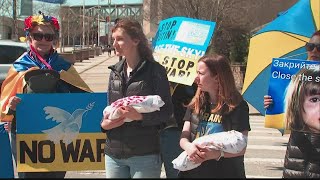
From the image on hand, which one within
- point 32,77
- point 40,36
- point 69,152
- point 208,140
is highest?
point 40,36

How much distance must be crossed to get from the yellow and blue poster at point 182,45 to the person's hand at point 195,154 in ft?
5.82

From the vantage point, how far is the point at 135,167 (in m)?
3.54

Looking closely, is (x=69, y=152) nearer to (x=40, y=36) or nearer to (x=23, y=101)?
(x=23, y=101)

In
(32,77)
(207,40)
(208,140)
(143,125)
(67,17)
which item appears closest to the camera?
(208,140)

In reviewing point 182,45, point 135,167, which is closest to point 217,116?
point 135,167

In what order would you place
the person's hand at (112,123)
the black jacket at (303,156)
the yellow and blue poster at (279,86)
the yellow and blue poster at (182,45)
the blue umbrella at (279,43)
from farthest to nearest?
the blue umbrella at (279,43)
the yellow and blue poster at (182,45)
the yellow and blue poster at (279,86)
the black jacket at (303,156)
the person's hand at (112,123)

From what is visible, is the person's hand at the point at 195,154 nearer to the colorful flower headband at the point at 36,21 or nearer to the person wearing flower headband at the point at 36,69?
the person wearing flower headband at the point at 36,69

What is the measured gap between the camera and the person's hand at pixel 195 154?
3311 mm

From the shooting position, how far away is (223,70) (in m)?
3.41

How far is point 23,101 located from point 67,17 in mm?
58786

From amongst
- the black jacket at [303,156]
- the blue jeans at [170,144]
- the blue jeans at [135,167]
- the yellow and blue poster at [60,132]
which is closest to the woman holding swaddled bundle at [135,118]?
the blue jeans at [135,167]

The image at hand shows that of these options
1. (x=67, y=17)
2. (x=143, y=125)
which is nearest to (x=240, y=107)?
(x=143, y=125)

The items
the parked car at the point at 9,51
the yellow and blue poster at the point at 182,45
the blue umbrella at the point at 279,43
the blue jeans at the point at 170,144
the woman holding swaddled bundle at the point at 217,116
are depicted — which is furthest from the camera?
the parked car at the point at 9,51

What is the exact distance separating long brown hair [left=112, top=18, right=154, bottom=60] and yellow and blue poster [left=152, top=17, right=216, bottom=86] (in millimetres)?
1394
